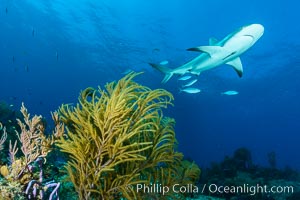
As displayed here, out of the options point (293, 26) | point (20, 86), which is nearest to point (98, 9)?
point (293, 26)

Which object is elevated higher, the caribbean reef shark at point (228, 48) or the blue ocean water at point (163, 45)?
the blue ocean water at point (163, 45)

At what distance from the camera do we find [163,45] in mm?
43344

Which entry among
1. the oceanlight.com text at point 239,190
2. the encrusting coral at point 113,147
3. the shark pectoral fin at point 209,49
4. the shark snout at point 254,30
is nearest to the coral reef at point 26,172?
the encrusting coral at point 113,147

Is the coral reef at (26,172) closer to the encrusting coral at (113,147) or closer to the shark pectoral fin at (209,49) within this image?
the encrusting coral at (113,147)

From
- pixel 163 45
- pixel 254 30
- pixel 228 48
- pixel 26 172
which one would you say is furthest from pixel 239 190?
pixel 163 45

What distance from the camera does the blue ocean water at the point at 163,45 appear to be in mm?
34062

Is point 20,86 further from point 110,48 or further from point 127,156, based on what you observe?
point 127,156

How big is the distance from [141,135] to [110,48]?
46.2 metres

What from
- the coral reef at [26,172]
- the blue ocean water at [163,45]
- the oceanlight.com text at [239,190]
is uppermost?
the blue ocean water at [163,45]

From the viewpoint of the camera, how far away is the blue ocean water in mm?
34062

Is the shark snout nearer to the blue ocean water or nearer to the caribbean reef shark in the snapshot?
the caribbean reef shark

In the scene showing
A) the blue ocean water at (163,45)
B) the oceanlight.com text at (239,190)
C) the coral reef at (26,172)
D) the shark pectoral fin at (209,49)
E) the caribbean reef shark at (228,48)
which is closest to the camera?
the coral reef at (26,172)

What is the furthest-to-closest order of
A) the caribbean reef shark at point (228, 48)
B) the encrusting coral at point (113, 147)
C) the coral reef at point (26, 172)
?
the caribbean reef shark at point (228, 48) < the coral reef at point (26, 172) < the encrusting coral at point (113, 147)

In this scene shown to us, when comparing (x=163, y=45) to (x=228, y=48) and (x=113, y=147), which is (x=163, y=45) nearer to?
(x=228, y=48)
